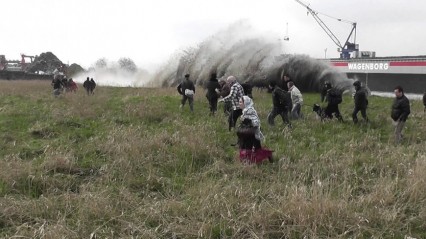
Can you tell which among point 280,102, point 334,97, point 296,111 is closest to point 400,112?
point 334,97

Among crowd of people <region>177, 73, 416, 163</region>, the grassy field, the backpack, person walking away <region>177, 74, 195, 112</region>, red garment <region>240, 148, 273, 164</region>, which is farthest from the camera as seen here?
person walking away <region>177, 74, 195, 112</region>

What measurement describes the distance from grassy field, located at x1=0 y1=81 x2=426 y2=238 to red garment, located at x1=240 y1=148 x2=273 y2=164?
7.6 inches

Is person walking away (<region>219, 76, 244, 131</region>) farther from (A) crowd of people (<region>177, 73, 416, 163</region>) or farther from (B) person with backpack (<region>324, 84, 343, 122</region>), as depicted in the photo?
(B) person with backpack (<region>324, 84, 343, 122</region>)

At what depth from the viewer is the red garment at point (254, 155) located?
28.0 feet

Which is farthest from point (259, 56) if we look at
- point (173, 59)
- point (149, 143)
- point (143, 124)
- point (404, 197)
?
point (404, 197)

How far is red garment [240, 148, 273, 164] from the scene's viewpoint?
28.0 feet

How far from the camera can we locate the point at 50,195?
6.51 m

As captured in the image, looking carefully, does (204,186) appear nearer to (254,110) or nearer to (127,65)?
(254,110)

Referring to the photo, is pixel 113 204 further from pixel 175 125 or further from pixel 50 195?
pixel 175 125

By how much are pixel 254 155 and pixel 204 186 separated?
204 centimetres

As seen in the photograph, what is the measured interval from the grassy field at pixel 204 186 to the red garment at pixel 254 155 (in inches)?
7.6

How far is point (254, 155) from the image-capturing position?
28.1 feet

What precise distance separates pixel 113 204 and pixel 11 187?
1.88 meters

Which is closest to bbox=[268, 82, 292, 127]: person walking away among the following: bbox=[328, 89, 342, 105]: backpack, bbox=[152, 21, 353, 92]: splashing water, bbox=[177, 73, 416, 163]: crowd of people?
A: bbox=[177, 73, 416, 163]: crowd of people
